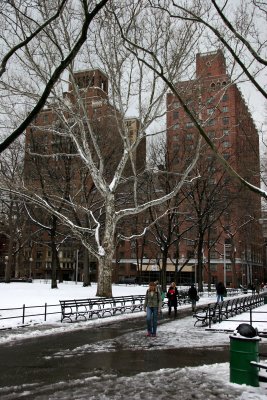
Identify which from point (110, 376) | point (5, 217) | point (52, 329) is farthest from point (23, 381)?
point (5, 217)

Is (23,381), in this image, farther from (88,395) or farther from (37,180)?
(37,180)

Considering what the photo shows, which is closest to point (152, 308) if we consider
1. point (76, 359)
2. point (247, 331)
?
point (76, 359)

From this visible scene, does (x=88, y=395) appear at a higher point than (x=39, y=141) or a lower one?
lower

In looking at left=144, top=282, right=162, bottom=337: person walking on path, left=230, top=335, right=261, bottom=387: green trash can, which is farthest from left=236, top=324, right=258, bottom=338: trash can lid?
left=144, top=282, right=162, bottom=337: person walking on path

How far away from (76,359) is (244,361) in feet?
14.4

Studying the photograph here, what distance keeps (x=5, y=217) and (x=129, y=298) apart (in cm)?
3621

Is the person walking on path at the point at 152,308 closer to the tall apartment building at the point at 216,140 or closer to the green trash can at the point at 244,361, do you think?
the green trash can at the point at 244,361

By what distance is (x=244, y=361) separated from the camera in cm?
788

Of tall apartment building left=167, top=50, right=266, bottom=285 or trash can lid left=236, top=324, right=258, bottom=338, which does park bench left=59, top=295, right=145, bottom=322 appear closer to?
tall apartment building left=167, top=50, right=266, bottom=285

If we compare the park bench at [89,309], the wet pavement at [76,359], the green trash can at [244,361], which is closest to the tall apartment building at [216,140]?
the wet pavement at [76,359]

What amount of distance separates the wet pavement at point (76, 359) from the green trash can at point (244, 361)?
2120 millimetres

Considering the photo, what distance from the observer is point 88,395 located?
7.34 meters

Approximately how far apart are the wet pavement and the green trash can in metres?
2.12

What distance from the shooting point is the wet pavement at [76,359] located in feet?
28.3
